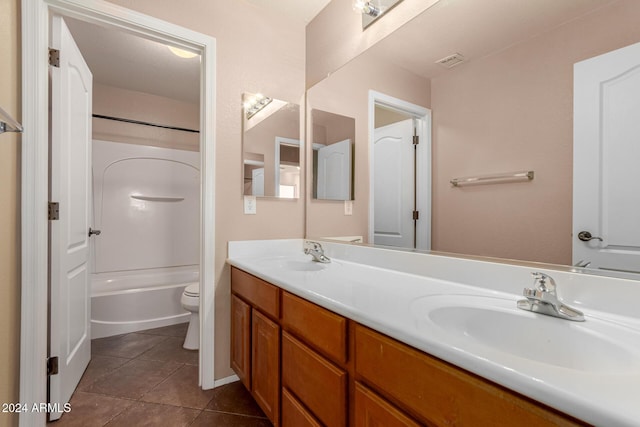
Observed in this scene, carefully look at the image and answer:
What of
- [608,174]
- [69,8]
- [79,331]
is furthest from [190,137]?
[608,174]

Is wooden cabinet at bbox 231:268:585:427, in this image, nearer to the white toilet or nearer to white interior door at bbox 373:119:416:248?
white interior door at bbox 373:119:416:248

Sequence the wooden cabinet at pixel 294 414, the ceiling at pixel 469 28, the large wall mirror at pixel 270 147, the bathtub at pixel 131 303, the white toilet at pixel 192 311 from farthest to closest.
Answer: the bathtub at pixel 131 303, the white toilet at pixel 192 311, the large wall mirror at pixel 270 147, the wooden cabinet at pixel 294 414, the ceiling at pixel 469 28

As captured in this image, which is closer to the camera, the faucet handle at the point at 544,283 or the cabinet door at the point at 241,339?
the faucet handle at the point at 544,283

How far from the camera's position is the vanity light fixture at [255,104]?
190cm

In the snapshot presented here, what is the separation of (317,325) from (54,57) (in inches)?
73.2

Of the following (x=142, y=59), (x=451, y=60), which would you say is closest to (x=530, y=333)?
(x=451, y=60)

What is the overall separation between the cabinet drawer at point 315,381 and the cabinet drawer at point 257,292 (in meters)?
0.14

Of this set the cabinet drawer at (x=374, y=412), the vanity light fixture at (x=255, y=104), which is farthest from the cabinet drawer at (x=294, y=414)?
the vanity light fixture at (x=255, y=104)

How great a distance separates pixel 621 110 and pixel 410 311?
Answer: 0.76 m

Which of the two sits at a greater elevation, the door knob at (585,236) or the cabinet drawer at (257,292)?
the door knob at (585,236)

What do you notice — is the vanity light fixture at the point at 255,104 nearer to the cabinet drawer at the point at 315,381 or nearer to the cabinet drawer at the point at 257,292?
the cabinet drawer at the point at 257,292

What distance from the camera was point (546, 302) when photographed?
0.79 meters

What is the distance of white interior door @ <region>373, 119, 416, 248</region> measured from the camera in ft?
4.54

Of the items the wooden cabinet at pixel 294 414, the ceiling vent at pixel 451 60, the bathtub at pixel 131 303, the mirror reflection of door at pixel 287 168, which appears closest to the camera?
the wooden cabinet at pixel 294 414
